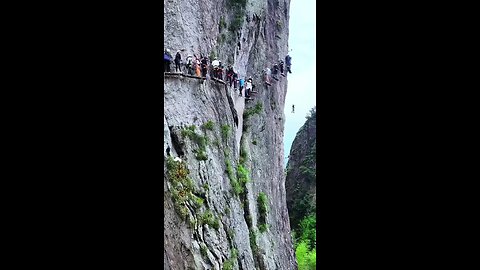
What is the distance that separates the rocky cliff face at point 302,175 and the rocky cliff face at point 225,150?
9782 mm

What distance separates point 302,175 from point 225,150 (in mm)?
16811

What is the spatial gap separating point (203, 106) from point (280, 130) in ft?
21.1

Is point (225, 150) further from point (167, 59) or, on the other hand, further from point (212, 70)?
point (167, 59)

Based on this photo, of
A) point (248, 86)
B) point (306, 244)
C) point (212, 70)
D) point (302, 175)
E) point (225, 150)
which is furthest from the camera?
point (302, 175)

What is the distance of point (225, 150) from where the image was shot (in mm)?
14508

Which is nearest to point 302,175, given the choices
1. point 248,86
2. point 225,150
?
point 248,86

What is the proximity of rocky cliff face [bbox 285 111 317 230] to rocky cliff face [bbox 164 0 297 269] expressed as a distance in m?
9.78

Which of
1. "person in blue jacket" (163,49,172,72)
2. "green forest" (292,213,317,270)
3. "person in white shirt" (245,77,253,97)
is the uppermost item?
"person in white shirt" (245,77,253,97)

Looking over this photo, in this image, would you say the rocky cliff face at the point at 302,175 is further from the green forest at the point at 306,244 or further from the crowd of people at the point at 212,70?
the crowd of people at the point at 212,70

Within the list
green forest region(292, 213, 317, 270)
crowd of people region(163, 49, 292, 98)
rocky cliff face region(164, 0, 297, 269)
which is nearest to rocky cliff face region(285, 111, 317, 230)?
green forest region(292, 213, 317, 270)

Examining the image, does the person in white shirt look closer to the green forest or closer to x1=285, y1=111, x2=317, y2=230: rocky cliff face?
the green forest

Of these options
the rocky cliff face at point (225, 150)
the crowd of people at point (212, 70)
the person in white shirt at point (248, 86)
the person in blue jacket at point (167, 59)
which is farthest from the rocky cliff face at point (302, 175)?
the person in blue jacket at point (167, 59)

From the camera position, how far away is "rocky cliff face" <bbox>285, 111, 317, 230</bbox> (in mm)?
28623
